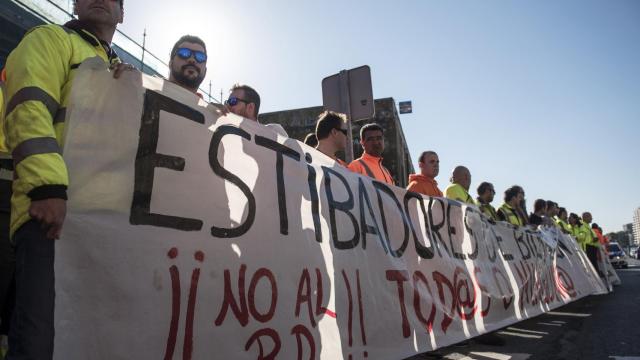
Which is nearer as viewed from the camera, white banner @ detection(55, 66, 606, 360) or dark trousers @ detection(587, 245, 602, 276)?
white banner @ detection(55, 66, 606, 360)

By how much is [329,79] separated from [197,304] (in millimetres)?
3570

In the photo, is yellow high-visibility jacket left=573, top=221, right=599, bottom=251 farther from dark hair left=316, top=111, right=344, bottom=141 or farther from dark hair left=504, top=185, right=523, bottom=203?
dark hair left=316, top=111, right=344, bottom=141

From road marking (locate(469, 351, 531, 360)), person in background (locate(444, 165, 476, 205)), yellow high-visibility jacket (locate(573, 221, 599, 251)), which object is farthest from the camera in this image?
yellow high-visibility jacket (locate(573, 221, 599, 251))

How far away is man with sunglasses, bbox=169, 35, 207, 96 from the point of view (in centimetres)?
245

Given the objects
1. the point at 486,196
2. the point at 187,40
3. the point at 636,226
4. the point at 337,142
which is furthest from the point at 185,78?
the point at 636,226

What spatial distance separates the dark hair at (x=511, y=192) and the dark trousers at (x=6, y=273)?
6.88 metres

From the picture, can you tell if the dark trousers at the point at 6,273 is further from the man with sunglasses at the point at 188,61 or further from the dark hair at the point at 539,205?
the dark hair at the point at 539,205

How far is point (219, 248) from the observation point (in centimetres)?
188

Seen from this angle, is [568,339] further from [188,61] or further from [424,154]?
[188,61]

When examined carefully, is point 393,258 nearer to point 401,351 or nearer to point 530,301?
point 401,351

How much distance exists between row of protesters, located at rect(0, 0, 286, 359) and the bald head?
450cm

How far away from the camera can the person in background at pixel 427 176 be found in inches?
176

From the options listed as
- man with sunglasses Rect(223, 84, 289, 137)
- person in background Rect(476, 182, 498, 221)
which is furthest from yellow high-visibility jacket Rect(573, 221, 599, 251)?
man with sunglasses Rect(223, 84, 289, 137)

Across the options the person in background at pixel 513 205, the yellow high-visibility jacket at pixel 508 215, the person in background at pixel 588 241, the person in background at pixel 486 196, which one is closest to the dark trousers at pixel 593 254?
the person in background at pixel 588 241
